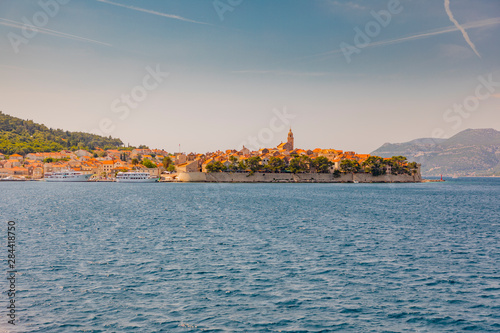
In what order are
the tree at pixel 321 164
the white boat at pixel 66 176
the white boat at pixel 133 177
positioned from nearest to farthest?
the tree at pixel 321 164, the white boat at pixel 133 177, the white boat at pixel 66 176

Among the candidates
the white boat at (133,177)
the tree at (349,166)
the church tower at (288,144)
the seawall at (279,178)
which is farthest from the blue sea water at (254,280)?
the church tower at (288,144)

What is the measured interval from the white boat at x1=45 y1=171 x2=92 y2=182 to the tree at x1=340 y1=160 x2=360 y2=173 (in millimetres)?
90164

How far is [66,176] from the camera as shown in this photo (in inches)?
5576

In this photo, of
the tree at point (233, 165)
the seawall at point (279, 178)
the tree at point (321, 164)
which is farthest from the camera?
the tree at point (233, 165)

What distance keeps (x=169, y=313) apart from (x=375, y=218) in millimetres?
28004

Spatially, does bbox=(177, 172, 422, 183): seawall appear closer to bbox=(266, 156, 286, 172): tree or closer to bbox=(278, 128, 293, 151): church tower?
bbox=(266, 156, 286, 172): tree

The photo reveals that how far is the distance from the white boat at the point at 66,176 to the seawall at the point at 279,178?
36.8 metres

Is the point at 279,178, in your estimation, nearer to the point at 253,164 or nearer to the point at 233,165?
the point at 253,164

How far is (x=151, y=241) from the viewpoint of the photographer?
2327cm

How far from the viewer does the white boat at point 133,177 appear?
140250 mm

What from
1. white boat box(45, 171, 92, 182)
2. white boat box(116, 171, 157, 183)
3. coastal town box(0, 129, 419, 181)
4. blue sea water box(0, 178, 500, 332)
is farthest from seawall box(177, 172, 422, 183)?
blue sea water box(0, 178, 500, 332)

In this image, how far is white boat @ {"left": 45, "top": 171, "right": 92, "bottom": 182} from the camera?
5561 inches

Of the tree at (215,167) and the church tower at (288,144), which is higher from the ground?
the church tower at (288,144)

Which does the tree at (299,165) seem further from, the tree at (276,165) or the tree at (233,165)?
the tree at (233,165)
